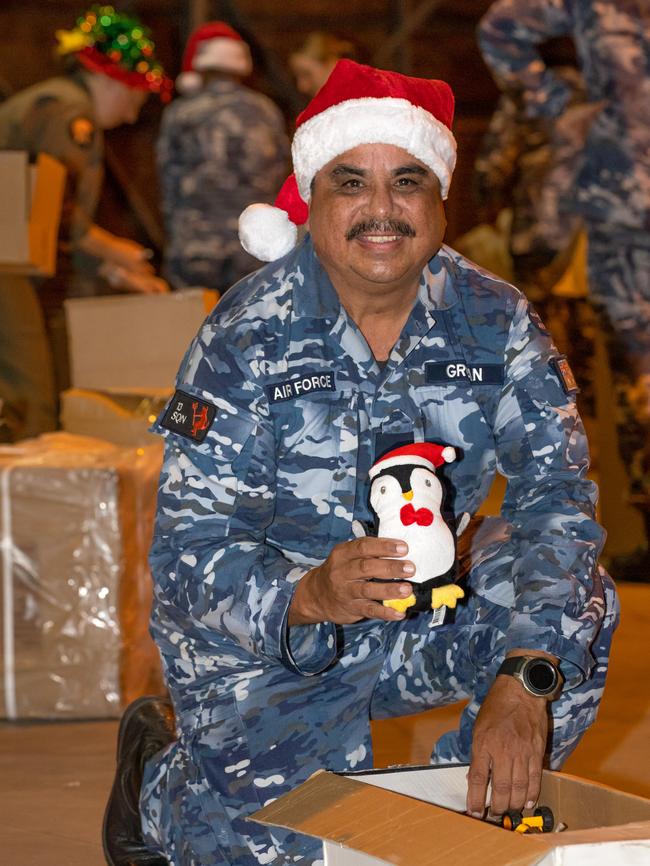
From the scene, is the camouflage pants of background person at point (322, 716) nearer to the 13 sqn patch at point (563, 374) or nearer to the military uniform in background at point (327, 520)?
the military uniform in background at point (327, 520)

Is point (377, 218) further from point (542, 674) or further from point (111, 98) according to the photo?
point (111, 98)

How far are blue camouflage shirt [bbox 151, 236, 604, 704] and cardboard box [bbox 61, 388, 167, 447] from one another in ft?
3.86

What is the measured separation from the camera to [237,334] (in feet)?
5.80

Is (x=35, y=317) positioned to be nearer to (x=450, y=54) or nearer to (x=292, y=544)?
(x=292, y=544)

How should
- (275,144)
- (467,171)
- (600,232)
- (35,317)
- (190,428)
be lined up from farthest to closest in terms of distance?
(467,171) → (275,144) → (35,317) → (600,232) → (190,428)

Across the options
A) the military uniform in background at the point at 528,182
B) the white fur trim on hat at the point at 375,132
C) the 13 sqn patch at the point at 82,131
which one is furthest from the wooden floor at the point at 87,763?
the 13 sqn patch at the point at 82,131

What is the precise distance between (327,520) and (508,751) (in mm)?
408

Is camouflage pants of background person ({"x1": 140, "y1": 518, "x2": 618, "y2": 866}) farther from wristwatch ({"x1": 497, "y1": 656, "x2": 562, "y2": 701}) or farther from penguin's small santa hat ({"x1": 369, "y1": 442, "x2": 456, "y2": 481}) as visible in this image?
penguin's small santa hat ({"x1": 369, "y1": 442, "x2": 456, "y2": 481})

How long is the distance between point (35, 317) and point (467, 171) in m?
5.46

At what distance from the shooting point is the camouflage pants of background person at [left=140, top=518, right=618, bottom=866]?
173cm

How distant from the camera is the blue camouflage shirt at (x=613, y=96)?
3752 mm

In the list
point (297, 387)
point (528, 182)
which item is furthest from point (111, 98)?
point (297, 387)

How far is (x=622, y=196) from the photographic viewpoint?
3.77 meters

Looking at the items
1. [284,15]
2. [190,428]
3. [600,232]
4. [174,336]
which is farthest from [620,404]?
[284,15]
